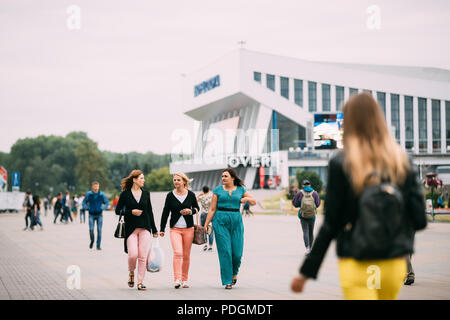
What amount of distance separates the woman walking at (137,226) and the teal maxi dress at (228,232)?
1010 millimetres

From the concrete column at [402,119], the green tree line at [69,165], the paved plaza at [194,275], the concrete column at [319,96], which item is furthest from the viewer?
the green tree line at [69,165]

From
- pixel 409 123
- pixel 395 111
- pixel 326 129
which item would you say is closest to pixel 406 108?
pixel 395 111

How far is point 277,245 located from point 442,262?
561 cm

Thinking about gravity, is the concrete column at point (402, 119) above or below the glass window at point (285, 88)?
below

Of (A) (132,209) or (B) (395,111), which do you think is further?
(B) (395,111)

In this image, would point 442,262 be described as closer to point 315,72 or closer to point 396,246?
point 396,246

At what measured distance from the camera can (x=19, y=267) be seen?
1282 cm

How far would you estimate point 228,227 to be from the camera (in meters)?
9.78

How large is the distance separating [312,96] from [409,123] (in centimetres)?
1114

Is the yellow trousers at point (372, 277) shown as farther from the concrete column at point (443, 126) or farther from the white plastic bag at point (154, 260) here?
the concrete column at point (443, 126)

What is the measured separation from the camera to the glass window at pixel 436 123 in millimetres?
75312

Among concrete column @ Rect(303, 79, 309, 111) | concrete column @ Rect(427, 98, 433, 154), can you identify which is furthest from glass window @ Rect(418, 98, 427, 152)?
concrete column @ Rect(303, 79, 309, 111)

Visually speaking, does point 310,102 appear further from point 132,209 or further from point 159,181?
point 132,209

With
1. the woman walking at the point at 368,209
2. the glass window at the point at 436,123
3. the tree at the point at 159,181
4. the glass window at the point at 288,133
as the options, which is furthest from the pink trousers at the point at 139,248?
the tree at the point at 159,181
